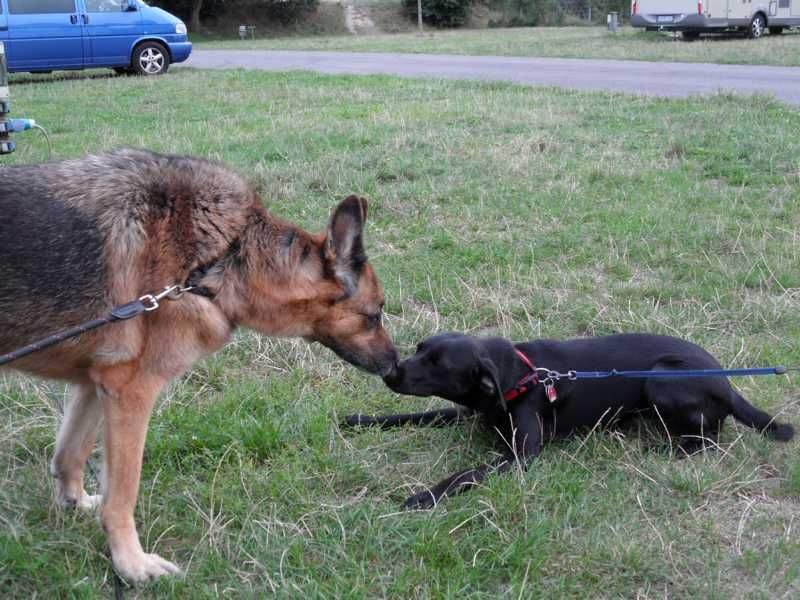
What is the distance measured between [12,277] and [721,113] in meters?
9.69

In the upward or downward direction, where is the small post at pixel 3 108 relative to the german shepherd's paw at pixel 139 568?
upward

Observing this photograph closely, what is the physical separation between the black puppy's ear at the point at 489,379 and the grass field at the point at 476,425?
30cm

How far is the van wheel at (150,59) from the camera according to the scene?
18.8 meters

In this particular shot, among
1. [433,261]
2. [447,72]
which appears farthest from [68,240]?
[447,72]

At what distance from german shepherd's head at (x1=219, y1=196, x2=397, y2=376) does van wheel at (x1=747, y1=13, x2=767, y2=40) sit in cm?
2645

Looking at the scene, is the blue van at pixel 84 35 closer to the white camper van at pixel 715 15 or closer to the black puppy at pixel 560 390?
the white camper van at pixel 715 15

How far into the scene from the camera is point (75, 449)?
144 inches

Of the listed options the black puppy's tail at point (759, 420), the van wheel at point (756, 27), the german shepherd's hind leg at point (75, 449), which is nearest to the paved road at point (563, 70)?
the black puppy's tail at point (759, 420)

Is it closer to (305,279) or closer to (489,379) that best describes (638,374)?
(489,379)

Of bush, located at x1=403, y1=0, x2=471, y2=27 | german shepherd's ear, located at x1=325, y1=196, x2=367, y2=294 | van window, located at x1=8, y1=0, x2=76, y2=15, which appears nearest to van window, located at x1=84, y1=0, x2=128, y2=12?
van window, located at x1=8, y1=0, x2=76, y2=15

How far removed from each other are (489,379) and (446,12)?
42.4 metres

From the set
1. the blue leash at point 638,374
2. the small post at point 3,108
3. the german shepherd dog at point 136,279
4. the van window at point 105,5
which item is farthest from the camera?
the van window at point 105,5

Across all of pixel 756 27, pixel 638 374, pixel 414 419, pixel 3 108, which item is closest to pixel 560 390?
pixel 638 374

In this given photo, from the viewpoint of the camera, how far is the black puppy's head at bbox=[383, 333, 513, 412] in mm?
4184
